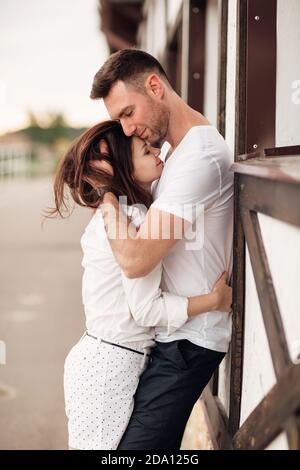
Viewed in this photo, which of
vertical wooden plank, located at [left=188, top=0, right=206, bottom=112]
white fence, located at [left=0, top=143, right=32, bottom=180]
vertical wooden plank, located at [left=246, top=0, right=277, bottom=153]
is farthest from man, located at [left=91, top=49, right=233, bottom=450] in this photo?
white fence, located at [left=0, top=143, right=32, bottom=180]

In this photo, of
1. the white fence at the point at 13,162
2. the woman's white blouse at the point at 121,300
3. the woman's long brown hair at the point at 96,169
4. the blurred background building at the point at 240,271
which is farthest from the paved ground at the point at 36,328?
the white fence at the point at 13,162

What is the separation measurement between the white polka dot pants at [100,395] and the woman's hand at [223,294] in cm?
34

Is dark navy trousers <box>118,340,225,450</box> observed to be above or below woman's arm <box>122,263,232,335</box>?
below

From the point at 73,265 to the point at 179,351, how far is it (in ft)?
20.1

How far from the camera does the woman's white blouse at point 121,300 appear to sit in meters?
2.05

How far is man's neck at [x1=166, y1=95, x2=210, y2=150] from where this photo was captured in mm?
2230

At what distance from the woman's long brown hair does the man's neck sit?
162 mm

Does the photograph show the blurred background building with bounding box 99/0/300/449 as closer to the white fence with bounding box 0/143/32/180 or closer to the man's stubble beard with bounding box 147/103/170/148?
the man's stubble beard with bounding box 147/103/170/148

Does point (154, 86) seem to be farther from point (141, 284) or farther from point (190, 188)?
point (141, 284)

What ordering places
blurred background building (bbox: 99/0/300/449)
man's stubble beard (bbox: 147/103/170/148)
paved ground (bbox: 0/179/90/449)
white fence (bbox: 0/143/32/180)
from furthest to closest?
1. white fence (bbox: 0/143/32/180)
2. paved ground (bbox: 0/179/90/449)
3. man's stubble beard (bbox: 147/103/170/148)
4. blurred background building (bbox: 99/0/300/449)

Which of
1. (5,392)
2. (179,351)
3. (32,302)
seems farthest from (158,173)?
(32,302)

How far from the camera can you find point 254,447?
174 cm
